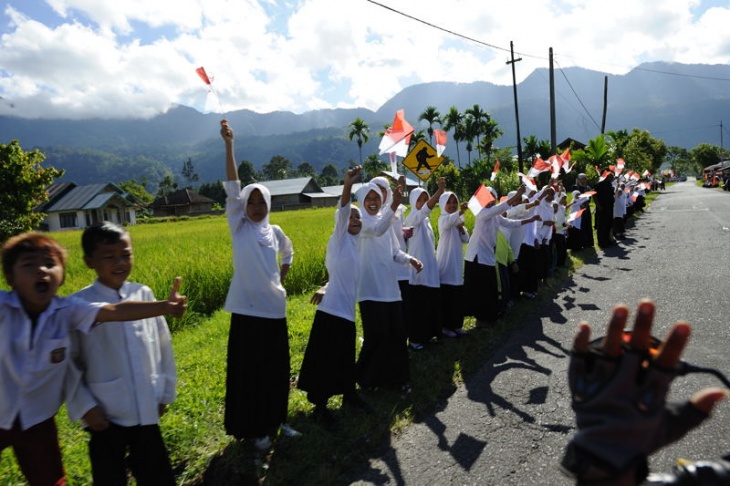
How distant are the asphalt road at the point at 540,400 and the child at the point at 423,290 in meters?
0.83

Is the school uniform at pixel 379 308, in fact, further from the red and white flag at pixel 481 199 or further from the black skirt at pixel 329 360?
the red and white flag at pixel 481 199

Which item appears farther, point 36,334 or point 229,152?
point 229,152

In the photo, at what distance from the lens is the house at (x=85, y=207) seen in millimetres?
41688

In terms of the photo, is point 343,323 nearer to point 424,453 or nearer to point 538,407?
point 424,453

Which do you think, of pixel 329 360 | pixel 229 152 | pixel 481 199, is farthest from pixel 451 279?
pixel 229 152

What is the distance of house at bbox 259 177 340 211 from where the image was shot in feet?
188

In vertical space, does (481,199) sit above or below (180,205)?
below

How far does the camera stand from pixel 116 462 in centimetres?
230

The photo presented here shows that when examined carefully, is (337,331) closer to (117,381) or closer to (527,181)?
(117,381)

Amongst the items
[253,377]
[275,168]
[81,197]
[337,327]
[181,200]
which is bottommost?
[253,377]

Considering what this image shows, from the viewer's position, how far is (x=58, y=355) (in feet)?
6.88

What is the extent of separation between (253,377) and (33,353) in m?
1.40

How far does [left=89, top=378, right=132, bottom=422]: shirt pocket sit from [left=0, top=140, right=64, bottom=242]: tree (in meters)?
17.5

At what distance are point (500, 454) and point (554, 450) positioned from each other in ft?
1.21
